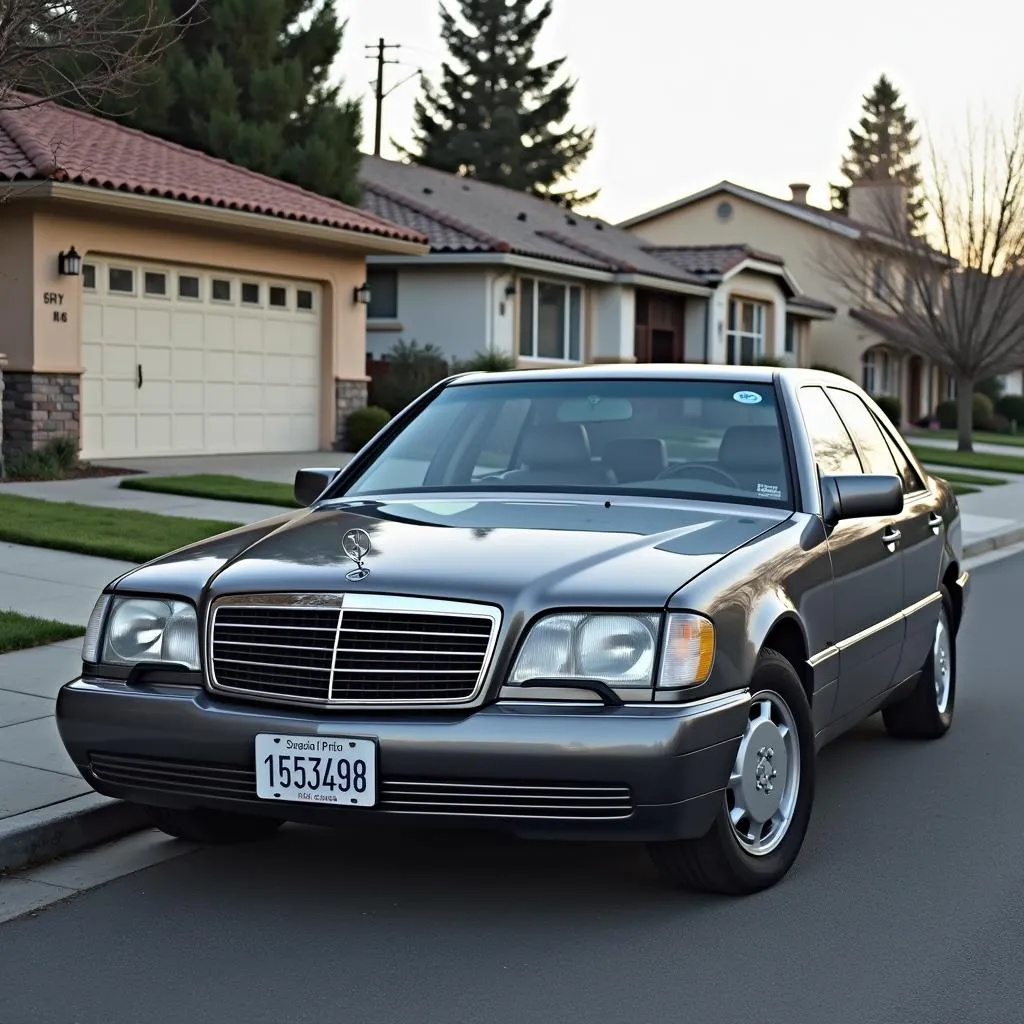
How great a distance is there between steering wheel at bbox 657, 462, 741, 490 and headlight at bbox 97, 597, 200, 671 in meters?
1.90

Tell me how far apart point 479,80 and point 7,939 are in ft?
204

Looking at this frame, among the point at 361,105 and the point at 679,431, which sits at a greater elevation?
the point at 361,105

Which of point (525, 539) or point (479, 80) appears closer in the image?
point (525, 539)

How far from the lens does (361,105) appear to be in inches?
1222

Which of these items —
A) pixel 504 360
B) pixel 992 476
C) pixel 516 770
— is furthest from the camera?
pixel 504 360

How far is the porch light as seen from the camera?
18688 mm

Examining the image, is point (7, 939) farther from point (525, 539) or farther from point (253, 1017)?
point (525, 539)

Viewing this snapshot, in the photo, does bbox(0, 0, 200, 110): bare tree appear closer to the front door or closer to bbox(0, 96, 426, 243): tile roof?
the front door

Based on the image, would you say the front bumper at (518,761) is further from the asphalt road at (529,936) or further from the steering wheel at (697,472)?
the steering wheel at (697,472)

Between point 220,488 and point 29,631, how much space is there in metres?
8.04

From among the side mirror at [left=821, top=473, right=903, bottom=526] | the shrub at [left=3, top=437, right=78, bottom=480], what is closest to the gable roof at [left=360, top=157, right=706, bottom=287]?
the shrub at [left=3, top=437, right=78, bottom=480]

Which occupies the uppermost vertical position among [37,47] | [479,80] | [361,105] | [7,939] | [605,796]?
[479,80]

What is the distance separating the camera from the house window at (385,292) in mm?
32156

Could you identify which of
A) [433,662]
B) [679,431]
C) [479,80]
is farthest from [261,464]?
[479,80]
